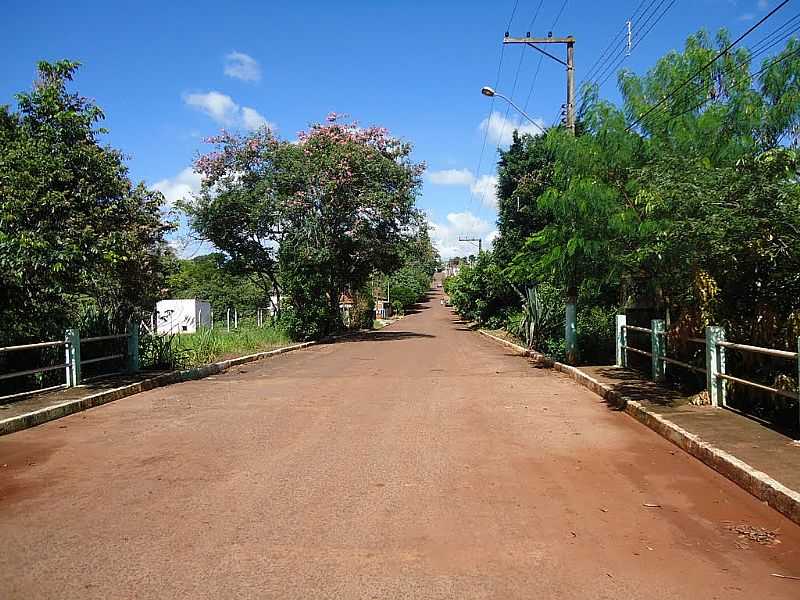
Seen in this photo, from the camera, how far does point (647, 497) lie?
21.0 ft

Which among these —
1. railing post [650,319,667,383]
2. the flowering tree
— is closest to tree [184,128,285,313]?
the flowering tree

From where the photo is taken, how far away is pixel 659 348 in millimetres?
13016

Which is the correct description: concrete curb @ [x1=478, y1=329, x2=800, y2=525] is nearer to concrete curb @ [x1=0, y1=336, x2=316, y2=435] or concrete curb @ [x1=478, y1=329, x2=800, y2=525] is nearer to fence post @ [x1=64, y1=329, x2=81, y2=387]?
concrete curb @ [x1=0, y1=336, x2=316, y2=435]

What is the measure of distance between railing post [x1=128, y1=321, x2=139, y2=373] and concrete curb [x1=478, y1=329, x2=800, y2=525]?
10.0 metres

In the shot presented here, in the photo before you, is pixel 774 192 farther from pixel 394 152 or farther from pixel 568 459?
pixel 394 152

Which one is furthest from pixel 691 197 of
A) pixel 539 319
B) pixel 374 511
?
pixel 539 319

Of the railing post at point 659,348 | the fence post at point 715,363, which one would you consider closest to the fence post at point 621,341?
the railing post at point 659,348

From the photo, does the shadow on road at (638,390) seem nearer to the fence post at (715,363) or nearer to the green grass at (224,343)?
the fence post at (715,363)

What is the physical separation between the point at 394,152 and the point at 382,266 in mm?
5626

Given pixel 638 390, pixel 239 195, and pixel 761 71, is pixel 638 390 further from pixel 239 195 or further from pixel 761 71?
pixel 239 195

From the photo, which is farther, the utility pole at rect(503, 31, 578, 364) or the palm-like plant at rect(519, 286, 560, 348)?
the palm-like plant at rect(519, 286, 560, 348)

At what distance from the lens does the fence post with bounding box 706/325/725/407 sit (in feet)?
33.4

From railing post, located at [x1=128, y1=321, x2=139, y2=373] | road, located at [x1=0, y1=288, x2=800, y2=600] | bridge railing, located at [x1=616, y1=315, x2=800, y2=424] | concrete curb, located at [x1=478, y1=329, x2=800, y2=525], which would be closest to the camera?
road, located at [x1=0, y1=288, x2=800, y2=600]

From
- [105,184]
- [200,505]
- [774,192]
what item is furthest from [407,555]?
[105,184]
